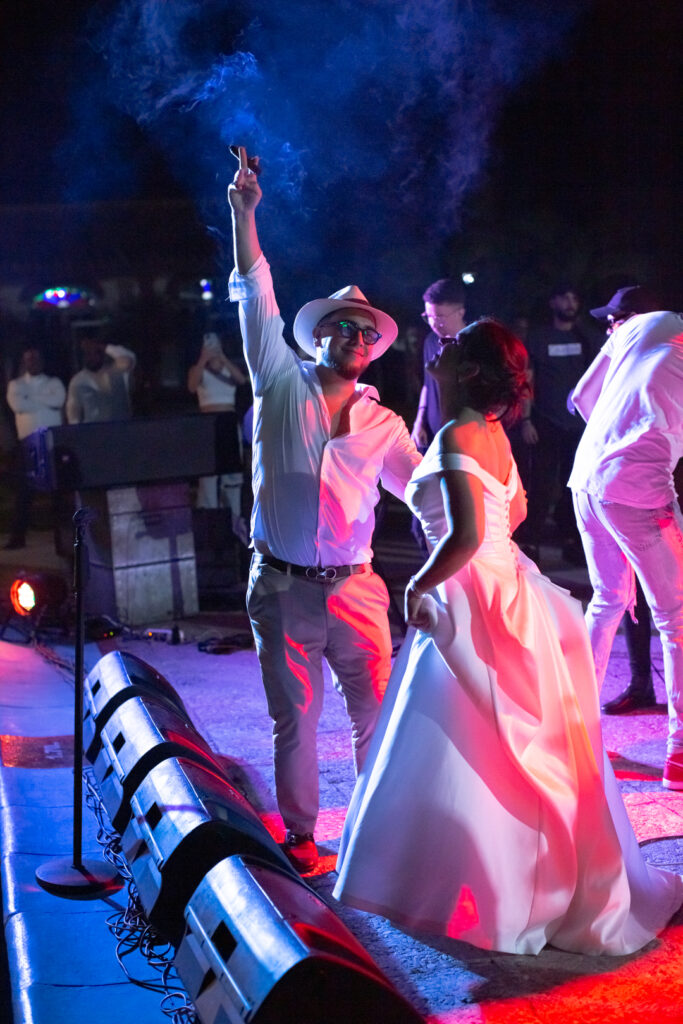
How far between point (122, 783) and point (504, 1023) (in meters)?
1.80

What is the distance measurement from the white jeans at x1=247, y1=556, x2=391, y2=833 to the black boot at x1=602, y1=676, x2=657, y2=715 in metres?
2.16

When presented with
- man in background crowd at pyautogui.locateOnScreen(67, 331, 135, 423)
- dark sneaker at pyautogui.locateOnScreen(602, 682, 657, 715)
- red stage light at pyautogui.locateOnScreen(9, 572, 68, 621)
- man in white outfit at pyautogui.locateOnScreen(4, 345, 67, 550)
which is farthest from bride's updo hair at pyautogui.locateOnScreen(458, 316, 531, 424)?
man in white outfit at pyautogui.locateOnScreen(4, 345, 67, 550)

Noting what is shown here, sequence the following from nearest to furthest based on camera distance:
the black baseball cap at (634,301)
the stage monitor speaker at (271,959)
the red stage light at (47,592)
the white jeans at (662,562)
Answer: the stage monitor speaker at (271,959)
the white jeans at (662,562)
the black baseball cap at (634,301)
the red stage light at (47,592)

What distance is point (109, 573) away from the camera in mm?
8578

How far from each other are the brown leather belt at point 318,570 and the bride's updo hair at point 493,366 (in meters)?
0.96

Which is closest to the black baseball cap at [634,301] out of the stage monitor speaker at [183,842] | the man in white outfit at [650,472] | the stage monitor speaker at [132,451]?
the man in white outfit at [650,472]

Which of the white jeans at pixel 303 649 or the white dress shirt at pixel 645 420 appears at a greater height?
the white dress shirt at pixel 645 420

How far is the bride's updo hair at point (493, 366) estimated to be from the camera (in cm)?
368

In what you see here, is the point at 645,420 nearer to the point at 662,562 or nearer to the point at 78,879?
the point at 662,562

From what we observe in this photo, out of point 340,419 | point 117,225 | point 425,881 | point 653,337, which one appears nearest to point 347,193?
point 653,337

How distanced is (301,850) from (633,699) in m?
2.54

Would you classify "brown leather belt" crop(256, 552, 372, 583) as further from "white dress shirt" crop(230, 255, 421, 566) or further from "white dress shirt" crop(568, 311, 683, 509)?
"white dress shirt" crop(568, 311, 683, 509)

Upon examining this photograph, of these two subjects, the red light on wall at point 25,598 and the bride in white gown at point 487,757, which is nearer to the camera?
the bride in white gown at point 487,757

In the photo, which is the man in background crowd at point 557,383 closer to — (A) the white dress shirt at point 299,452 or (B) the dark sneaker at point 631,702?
(B) the dark sneaker at point 631,702
